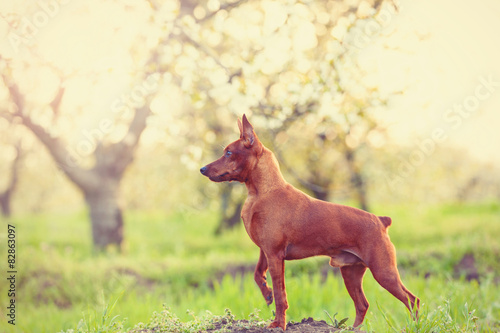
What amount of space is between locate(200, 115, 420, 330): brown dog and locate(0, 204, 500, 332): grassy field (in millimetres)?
664

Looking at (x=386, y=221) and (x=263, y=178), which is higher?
(x=263, y=178)

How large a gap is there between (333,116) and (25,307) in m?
6.36

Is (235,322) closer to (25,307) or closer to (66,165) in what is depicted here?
(25,307)

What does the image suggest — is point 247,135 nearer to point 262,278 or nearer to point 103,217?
point 262,278

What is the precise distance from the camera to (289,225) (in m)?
3.47

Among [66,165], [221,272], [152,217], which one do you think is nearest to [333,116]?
[221,272]

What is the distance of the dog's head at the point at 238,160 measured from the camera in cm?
344

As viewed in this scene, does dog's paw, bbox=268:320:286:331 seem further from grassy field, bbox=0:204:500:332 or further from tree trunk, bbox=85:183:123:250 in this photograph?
tree trunk, bbox=85:183:123:250

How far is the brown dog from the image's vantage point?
3.45m

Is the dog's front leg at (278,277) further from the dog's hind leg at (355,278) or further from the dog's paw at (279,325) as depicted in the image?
the dog's hind leg at (355,278)

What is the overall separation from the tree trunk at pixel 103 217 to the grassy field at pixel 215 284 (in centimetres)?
54

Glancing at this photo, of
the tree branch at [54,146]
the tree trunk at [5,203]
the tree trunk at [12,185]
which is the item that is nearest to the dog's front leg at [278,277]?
the tree branch at [54,146]

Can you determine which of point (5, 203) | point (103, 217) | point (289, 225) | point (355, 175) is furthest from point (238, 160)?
point (5, 203)

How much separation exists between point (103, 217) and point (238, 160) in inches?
365
